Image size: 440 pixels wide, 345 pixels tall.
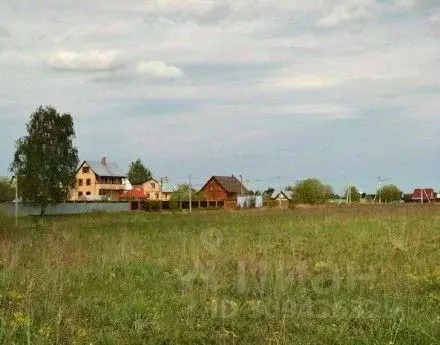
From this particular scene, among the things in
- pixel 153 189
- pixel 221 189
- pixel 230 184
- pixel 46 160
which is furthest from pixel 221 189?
pixel 46 160

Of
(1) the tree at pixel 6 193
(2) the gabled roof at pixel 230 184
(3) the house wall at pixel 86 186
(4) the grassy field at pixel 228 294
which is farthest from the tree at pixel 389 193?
(4) the grassy field at pixel 228 294

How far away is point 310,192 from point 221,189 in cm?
2075

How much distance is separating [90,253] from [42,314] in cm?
674

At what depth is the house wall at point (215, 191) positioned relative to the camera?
9344cm

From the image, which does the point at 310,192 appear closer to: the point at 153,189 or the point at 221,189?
the point at 221,189

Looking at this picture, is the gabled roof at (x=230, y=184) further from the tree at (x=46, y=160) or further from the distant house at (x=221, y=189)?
the tree at (x=46, y=160)

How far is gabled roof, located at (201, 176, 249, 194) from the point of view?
308ft

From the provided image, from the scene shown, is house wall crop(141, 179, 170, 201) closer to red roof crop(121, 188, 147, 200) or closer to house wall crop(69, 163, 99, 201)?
red roof crop(121, 188, 147, 200)

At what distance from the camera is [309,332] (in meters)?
6.75

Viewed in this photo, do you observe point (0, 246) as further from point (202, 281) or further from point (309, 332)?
point (309, 332)

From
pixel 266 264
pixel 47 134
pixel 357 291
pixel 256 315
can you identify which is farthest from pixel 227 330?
pixel 47 134

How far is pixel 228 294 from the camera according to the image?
356 inches

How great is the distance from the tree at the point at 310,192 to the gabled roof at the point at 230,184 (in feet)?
54.6

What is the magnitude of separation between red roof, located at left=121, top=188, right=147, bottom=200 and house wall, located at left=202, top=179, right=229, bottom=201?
1029cm
